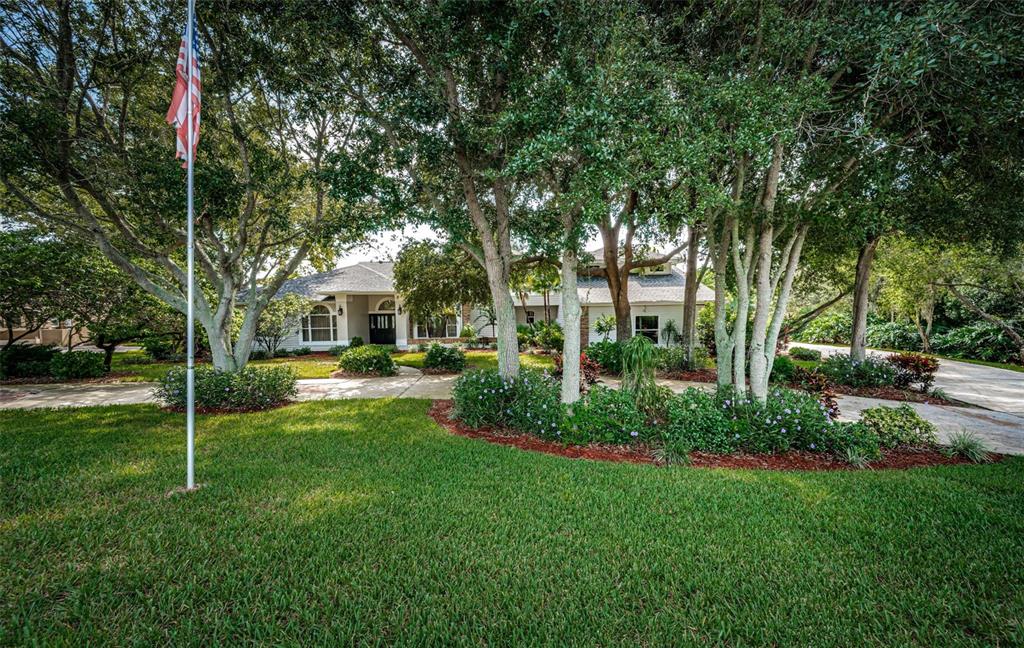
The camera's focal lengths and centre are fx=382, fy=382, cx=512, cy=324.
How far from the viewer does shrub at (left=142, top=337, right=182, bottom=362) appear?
15291mm

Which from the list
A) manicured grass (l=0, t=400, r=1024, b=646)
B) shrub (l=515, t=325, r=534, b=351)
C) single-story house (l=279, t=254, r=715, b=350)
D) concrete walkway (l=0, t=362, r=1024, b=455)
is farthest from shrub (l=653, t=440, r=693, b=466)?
shrub (l=515, t=325, r=534, b=351)

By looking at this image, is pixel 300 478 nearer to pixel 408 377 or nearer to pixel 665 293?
pixel 408 377

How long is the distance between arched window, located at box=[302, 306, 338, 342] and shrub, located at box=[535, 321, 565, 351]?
36.8 feet

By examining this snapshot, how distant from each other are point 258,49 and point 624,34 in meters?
6.25

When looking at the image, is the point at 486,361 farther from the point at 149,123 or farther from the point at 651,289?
the point at 149,123

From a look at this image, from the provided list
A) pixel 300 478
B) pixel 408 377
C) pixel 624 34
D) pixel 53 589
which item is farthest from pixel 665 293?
pixel 53 589

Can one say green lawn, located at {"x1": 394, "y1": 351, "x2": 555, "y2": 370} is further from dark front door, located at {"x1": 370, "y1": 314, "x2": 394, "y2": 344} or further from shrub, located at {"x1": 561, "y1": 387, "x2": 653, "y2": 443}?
shrub, located at {"x1": 561, "y1": 387, "x2": 653, "y2": 443}

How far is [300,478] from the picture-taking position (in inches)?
181

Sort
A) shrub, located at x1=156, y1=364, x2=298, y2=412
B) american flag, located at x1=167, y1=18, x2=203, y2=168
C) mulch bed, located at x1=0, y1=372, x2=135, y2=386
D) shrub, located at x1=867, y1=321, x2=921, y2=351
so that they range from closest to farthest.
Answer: american flag, located at x1=167, y1=18, x2=203, y2=168 → shrub, located at x1=156, y1=364, x2=298, y2=412 → mulch bed, located at x1=0, y1=372, x2=135, y2=386 → shrub, located at x1=867, y1=321, x2=921, y2=351

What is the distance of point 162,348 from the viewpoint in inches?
663

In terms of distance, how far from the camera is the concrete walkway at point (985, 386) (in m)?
8.95

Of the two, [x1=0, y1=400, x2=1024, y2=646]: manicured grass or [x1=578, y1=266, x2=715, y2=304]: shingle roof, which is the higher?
[x1=578, y1=266, x2=715, y2=304]: shingle roof

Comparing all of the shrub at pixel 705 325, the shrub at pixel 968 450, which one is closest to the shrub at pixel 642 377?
the shrub at pixel 968 450

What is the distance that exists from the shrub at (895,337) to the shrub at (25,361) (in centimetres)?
3840
